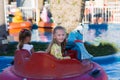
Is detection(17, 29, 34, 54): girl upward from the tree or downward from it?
downward

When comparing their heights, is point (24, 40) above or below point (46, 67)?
above

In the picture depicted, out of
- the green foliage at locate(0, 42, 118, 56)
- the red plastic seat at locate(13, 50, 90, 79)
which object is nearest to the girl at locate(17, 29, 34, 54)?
the red plastic seat at locate(13, 50, 90, 79)

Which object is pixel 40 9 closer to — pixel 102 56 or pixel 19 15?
pixel 19 15

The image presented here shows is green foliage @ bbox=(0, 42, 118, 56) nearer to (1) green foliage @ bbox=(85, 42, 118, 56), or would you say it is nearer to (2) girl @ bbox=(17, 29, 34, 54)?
(1) green foliage @ bbox=(85, 42, 118, 56)

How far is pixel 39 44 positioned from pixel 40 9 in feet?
21.6

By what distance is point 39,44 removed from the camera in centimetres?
901

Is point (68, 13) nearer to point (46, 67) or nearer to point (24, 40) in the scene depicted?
point (24, 40)

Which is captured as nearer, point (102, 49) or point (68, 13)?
point (68, 13)

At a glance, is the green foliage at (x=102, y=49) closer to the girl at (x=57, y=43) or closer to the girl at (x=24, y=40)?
the girl at (x=24, y=40)

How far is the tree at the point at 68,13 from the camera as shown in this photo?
23.6 feet

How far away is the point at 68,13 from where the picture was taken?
23.8 feet

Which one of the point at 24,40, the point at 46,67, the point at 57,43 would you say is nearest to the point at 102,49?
the point at 24,40

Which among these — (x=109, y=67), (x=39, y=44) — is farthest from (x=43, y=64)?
(x=39, y=44)

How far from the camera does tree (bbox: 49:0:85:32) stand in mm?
7207
